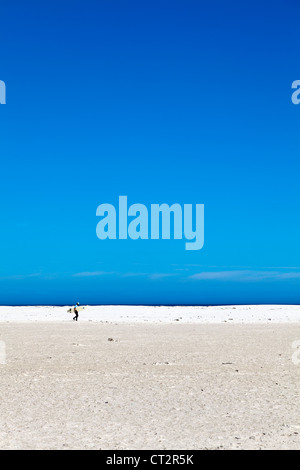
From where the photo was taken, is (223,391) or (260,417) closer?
(260,417)

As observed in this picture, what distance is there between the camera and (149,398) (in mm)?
12930

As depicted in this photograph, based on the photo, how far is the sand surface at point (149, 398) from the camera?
30.5ft

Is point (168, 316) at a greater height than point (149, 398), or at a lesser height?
greater

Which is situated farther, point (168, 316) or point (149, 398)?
point (168, 316)

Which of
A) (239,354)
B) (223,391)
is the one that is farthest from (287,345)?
(223,391)

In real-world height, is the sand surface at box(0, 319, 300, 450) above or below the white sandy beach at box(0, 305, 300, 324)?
below

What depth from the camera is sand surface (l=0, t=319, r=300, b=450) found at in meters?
9.28

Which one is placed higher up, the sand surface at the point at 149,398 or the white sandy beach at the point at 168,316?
the white sandy beach at the point at 168,316

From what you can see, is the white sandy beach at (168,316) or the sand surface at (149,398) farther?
the white sandy beach at (168,316)

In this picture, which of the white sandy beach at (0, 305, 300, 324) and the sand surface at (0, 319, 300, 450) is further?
the white sandy beach at (0, 305, 300, 324)
